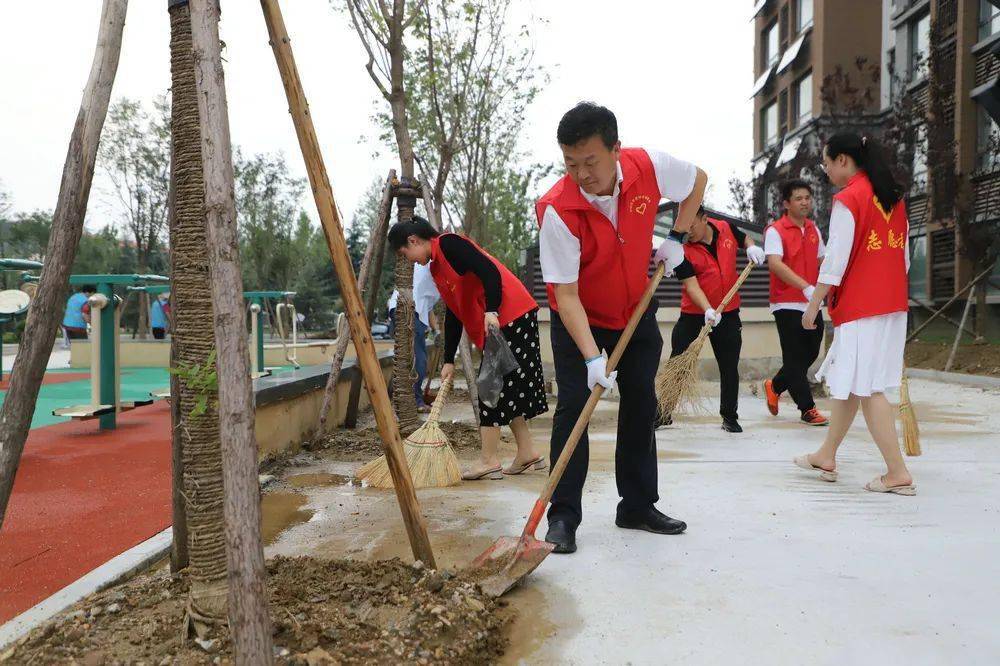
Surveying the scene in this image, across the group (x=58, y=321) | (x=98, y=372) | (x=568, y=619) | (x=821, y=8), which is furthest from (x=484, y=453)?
(x=821, y=8)

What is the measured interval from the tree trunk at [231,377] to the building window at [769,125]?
2656 centimetres

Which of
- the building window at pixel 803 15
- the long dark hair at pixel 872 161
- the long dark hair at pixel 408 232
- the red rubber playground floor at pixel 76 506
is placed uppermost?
the building window at pixel 803 15

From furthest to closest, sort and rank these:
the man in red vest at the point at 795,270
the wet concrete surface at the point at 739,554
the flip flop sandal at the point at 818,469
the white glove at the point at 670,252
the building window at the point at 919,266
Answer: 1. the building window at the point at 919,266
2. the man in red vest at the point at 795,270
3. the flip flop sandal at the point at 818,469
4. the white glove at the point at 670,252
5. the wet concrete surface at the point at 739,554

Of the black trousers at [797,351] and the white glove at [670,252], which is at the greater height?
the white glove at [670,252]

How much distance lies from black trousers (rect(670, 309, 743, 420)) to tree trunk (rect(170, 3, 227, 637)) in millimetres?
4099

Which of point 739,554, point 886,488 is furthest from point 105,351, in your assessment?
point 886,488

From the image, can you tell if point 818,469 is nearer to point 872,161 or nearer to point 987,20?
point 872,161

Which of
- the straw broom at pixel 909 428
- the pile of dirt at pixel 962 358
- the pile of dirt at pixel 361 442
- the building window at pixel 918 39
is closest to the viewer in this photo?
the straw broom at pixel 909 428

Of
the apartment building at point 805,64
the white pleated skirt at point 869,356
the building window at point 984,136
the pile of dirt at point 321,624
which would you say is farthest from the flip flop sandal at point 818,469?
the apartment building at point 805,64

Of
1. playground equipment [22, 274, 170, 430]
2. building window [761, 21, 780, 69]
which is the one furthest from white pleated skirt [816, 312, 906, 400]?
building window [761, 21, 780, 69]

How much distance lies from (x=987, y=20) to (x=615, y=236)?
16823 mm

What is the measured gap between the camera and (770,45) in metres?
26.9

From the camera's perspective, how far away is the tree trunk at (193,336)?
2.08m

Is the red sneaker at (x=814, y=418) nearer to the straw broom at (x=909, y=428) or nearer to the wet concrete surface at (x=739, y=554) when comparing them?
the wet concrete surface at (x=739, y=554)
